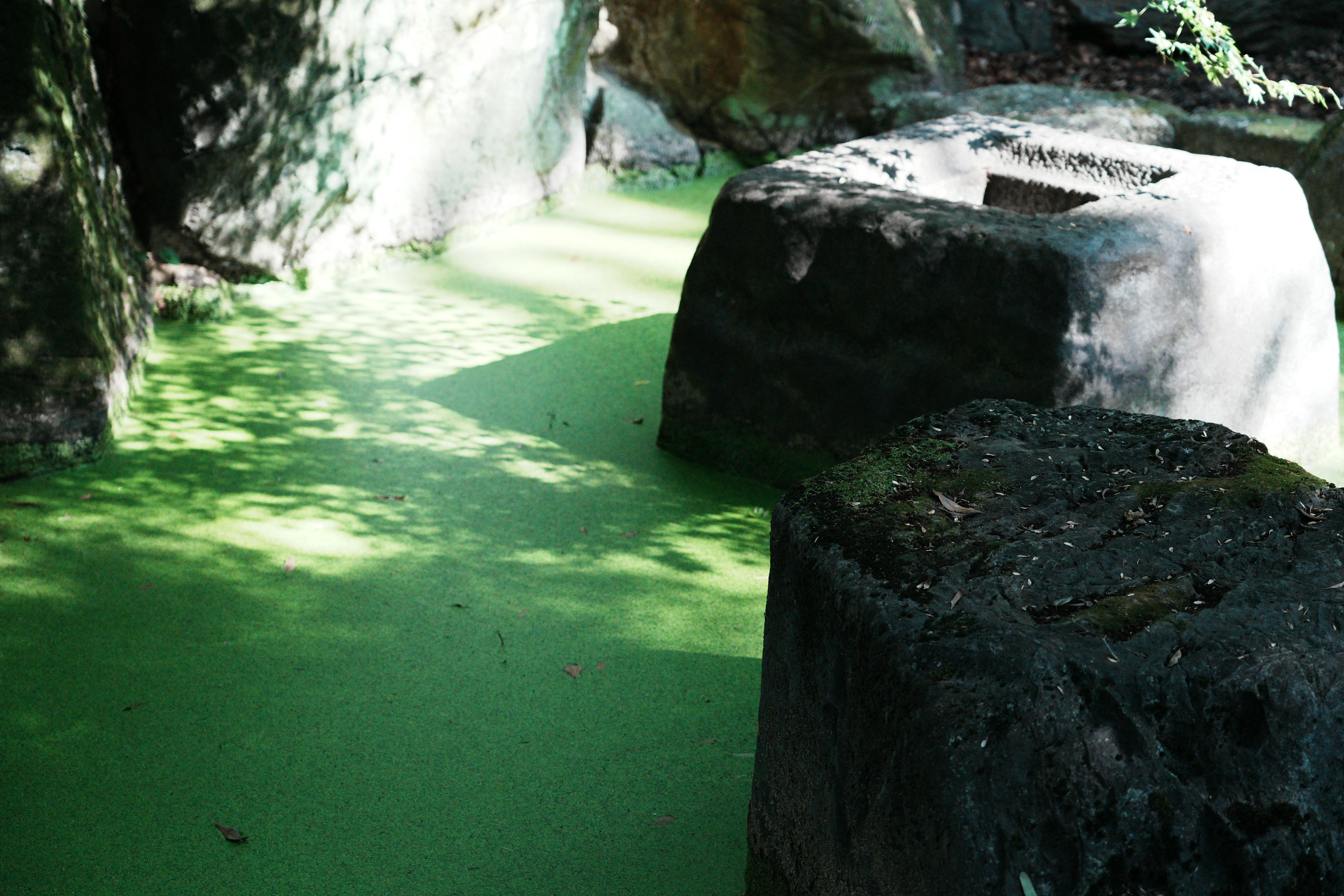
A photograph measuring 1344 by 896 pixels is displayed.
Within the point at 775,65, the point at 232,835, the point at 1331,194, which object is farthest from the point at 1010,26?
the point at 232,835

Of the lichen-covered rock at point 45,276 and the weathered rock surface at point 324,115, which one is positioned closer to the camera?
the lichen-covered rock at point 45,276

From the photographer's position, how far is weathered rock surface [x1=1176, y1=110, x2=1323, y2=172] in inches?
203

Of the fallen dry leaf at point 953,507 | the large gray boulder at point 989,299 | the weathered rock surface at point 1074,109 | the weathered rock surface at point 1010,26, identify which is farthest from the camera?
the weathered rock surface at point 1010,26

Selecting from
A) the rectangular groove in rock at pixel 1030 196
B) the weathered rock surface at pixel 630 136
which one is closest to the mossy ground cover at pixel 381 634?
the rectangular groove in rock at pixel 1030 196

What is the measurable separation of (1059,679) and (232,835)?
150 cm

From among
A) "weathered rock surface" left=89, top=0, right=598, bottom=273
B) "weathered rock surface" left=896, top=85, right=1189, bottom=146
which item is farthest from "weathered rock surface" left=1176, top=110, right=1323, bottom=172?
"weathered rock surface" left=89, top=0, right=598, bottom=273

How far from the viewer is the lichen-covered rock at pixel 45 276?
3.16 meters

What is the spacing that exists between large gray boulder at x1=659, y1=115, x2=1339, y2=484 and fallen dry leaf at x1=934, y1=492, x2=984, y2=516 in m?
1.27

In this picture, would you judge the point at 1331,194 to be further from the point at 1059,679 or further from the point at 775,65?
the point at 1059,679

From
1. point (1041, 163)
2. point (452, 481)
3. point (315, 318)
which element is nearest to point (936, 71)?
point (1041, 163)

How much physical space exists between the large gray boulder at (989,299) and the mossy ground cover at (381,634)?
361 mm

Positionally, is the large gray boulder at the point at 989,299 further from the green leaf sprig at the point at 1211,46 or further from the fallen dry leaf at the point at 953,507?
the fallen dry leaf at the point at 953,507

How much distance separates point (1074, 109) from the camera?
19.5 ft

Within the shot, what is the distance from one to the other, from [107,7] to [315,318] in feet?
Result: 4.21
